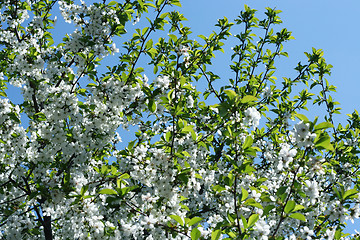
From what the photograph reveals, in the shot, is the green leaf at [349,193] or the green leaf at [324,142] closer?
the green leaf at [324,142]

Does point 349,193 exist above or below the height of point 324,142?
below

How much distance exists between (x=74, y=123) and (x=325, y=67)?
665cm

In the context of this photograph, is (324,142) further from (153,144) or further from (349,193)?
(153,144)

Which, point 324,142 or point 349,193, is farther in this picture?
point 349,193

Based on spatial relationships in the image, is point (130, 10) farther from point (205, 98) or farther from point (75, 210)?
point (75, 210)

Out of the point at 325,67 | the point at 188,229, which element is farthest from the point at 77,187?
the point at 325,67

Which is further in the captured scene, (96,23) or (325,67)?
(325,67)

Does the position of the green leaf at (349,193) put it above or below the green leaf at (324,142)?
below

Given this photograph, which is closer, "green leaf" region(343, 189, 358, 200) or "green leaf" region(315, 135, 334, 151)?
"green leaf" region(315, 135, 334, 151)

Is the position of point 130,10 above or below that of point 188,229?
above

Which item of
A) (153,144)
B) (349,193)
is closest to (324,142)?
(349,193)

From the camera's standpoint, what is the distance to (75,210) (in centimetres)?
Answer: 391

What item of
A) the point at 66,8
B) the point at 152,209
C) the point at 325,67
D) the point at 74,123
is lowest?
the point at 152,209

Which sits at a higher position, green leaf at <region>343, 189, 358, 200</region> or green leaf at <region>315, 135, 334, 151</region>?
green leaf at <region>315, 135, 334, 151</region>
